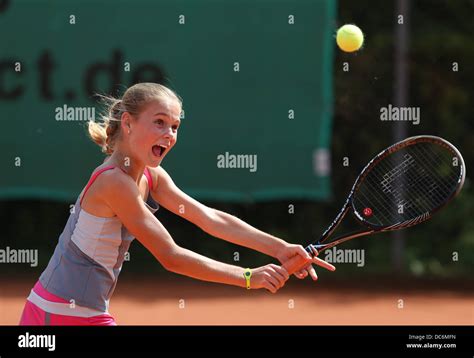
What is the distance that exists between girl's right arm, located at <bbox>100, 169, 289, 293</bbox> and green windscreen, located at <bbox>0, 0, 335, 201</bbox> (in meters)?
3.68

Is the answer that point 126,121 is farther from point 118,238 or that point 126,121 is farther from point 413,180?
point 413,180

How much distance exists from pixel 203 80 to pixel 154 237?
12.6 feet

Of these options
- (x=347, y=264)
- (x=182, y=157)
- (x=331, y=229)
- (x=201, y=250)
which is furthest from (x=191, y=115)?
(x=331, y=229)

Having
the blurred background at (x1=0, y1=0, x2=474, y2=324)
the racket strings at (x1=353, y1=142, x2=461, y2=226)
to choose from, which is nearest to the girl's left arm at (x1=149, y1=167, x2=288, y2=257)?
the racket strings at (x1=353, y1=142, x2=461, y2=226)

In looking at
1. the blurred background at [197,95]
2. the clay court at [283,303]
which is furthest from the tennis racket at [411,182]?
the clay court at [283,303]

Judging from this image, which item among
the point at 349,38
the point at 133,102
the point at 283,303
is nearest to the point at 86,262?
the point at 133,102

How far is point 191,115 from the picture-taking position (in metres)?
6.15

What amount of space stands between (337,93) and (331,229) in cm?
367

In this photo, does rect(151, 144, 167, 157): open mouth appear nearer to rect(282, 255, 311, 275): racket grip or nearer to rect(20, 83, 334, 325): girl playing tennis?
rect(20, 83, 334, 325): girl playing tennis

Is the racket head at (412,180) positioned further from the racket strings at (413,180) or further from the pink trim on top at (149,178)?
the pink trim on top at (149,178)

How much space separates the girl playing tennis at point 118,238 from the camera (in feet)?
8.04

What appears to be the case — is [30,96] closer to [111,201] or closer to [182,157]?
[182,157]

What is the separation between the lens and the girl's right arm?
244cm

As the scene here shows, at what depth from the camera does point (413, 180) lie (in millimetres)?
5660
